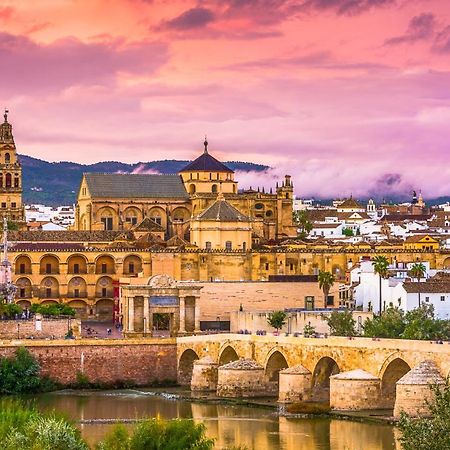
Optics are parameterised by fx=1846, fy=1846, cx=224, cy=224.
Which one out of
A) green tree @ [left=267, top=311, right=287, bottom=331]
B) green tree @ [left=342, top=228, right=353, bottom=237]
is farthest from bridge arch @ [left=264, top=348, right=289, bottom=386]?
green tree @ [left=342, top=228, right=353, bottom=237]

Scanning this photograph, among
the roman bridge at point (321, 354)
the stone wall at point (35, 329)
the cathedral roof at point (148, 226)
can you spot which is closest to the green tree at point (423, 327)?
the roman bridge at point (321, 354)

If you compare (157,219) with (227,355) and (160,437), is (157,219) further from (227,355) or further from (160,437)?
(160,437)

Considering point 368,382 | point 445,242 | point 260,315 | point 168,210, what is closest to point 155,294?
point 260,315

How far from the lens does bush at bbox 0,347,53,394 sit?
87625 millimetres

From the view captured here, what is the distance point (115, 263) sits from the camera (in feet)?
415

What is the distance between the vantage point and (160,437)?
55.4 metres

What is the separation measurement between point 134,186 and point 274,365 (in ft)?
181

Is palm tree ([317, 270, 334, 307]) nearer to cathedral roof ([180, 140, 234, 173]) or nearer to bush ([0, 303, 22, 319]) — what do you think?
bush ([0, 303, 22, 319])

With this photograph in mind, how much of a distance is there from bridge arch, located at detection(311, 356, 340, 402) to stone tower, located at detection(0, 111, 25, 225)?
2589 inches

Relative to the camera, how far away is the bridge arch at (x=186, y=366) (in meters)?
92.0

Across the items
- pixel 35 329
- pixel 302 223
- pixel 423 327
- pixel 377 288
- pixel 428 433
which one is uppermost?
pixel 302 223

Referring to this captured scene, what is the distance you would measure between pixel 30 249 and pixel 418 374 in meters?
58.4

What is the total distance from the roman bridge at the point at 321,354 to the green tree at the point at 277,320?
7.98 metres

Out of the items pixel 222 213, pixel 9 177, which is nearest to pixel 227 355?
pixel 222 213
